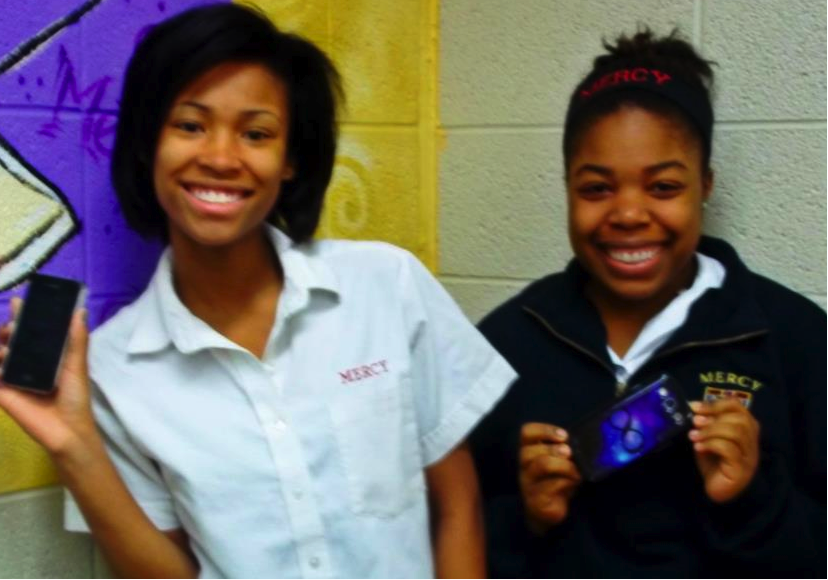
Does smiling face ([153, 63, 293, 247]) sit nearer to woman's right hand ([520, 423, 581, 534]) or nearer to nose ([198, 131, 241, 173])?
nose ([198, 131, 241, 173])

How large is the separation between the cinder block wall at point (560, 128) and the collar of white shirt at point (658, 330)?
167 millimetres

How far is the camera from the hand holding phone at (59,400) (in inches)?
39.3

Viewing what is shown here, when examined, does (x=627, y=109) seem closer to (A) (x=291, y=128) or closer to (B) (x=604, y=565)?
(A) (x=291, y=128)

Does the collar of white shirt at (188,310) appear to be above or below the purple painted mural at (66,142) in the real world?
below

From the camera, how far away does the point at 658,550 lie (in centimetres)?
120

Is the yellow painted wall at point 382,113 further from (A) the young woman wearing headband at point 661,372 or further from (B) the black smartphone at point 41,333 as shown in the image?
(B) the black smartphone at point 41,333

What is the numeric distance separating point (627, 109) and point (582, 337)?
0.96ft

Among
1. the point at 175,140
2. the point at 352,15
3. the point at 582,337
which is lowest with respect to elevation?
the point at 582,337

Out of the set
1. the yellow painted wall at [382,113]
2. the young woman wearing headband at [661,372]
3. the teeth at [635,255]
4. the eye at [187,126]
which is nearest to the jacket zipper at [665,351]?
the young woman wearing headband at [661,372]

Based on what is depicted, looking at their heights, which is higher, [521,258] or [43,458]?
[521,258]

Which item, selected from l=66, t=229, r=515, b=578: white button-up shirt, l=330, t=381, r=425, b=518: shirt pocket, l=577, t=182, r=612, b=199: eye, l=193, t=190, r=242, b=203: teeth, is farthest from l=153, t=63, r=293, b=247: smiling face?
l=577, t=182, r=612, b=199: eye

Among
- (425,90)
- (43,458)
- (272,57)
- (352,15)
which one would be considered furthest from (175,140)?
(425,90)

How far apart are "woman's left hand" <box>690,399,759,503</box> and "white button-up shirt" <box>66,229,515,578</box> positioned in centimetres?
27

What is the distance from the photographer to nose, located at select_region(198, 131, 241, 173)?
1054mm
